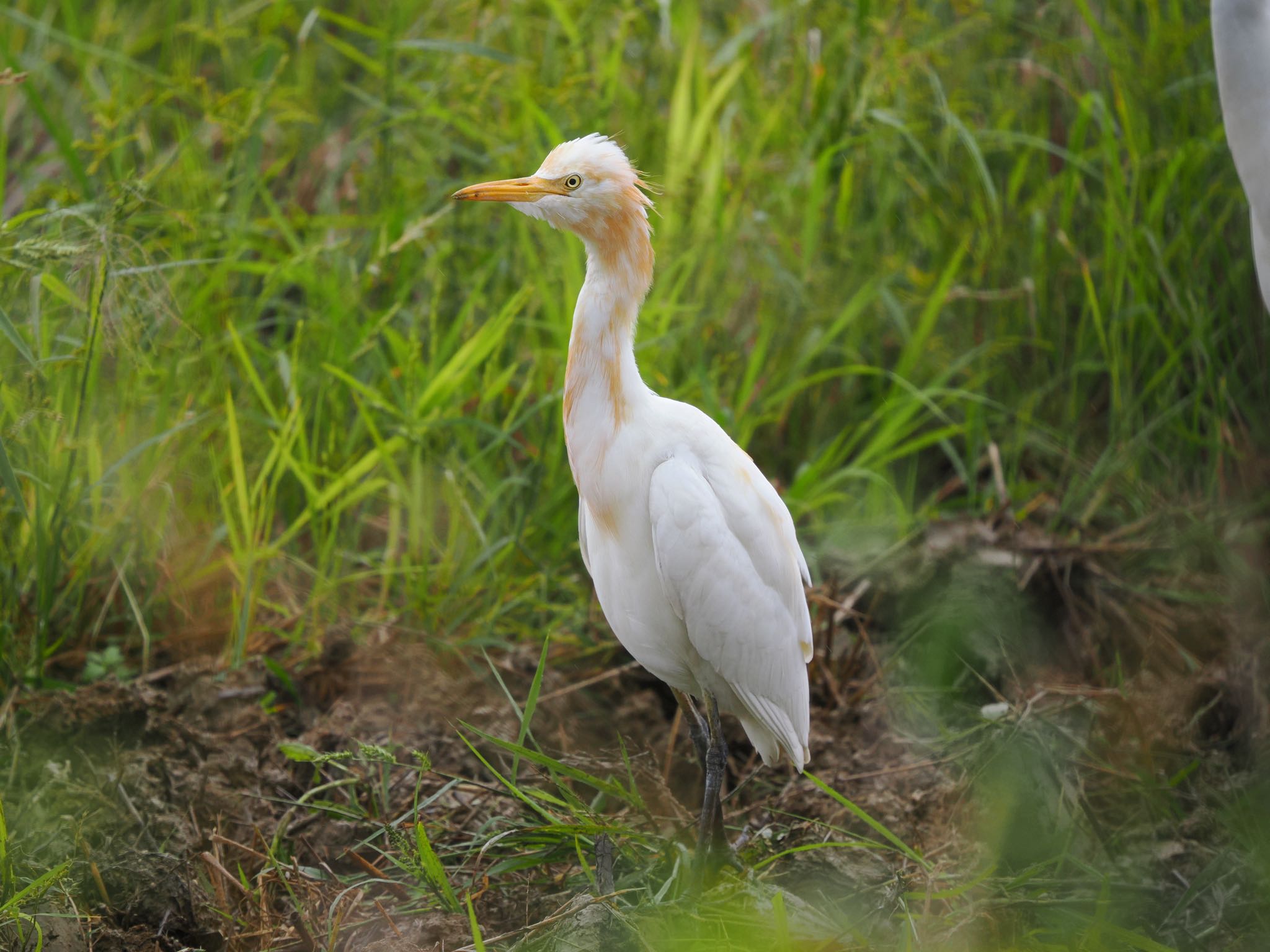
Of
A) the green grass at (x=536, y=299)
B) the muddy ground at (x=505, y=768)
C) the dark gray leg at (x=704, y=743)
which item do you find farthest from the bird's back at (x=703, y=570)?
the green grass at (x=536, y=299)

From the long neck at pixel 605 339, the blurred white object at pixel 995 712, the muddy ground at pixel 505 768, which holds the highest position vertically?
the long neck at pixel 605 339

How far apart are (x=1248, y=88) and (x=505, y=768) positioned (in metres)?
2.32

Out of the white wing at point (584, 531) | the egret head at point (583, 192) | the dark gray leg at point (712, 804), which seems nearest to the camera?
the egret head at point (583, 192)

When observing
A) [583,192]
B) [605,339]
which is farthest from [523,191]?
[605,339]

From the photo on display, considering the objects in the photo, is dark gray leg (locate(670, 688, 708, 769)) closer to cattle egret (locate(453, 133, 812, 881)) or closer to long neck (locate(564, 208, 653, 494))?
cattle egret (locate(453, 133, 812, 881))

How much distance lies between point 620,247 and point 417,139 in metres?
2.21

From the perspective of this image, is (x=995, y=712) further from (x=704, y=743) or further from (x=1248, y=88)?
(x=1248, y=88)

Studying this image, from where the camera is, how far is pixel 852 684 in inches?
117

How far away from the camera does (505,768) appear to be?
2.58 m

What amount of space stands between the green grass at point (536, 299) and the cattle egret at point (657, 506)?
73 cm

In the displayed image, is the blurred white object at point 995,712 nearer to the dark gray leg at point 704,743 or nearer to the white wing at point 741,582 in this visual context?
the white wing at point 741,582

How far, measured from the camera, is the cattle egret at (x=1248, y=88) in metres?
2.50

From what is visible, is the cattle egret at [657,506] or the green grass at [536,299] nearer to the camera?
the cattle egret at [657,506]

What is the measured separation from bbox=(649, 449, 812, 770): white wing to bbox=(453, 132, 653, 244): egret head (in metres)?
0.48
